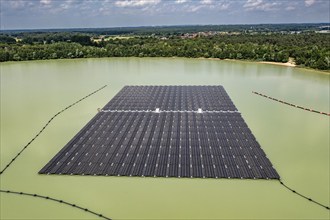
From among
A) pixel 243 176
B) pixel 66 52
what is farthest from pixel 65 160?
pixel 66 52

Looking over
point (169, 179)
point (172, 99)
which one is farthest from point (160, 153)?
point (172, 99)

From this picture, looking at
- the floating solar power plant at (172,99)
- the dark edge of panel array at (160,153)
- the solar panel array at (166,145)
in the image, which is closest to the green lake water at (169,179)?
the dark edge of panel array at (160,153)

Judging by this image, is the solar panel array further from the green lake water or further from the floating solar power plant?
the green lake water

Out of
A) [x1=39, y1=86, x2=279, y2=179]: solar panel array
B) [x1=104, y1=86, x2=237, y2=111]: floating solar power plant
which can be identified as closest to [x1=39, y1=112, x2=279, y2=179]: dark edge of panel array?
[x1=39, y1=86, x2=279, y2=179]: solar panel array

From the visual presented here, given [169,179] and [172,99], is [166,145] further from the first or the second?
[172,99]

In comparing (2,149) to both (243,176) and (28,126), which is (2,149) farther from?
(243,176)

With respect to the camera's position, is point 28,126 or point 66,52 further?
point 66,52
